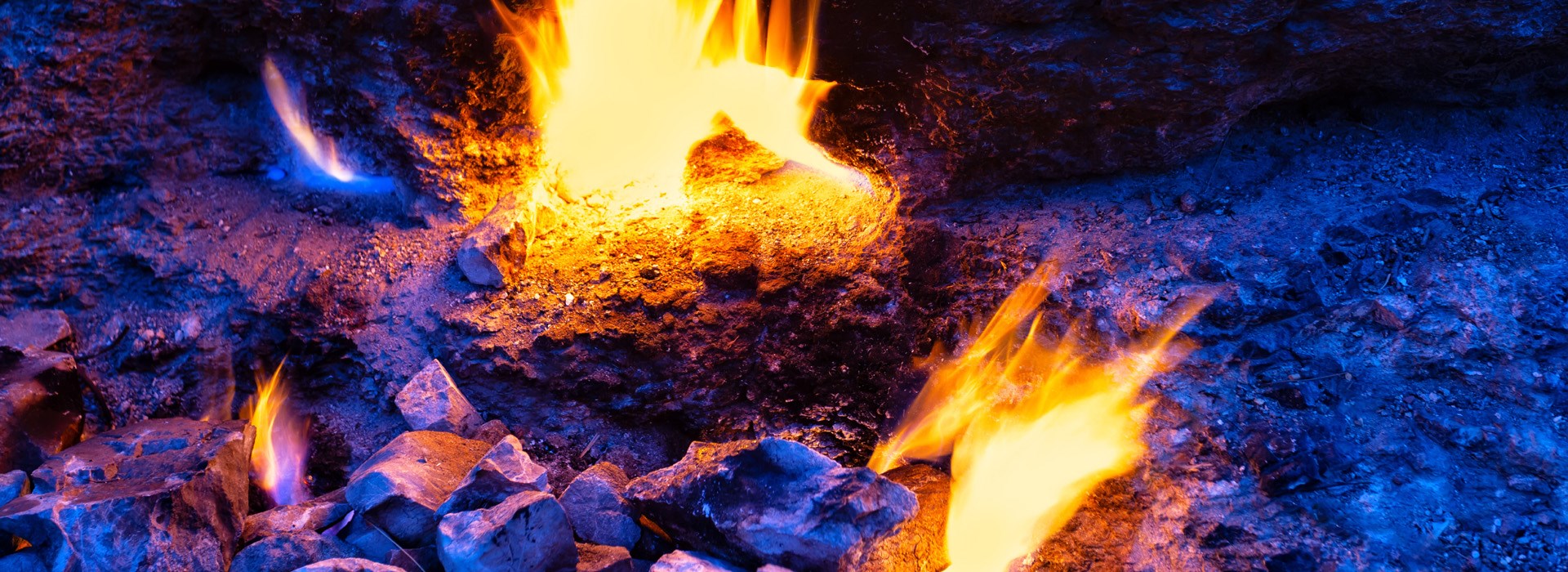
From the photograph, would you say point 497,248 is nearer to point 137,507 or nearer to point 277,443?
point 277,443

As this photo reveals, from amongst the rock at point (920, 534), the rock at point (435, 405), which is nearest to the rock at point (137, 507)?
the rock at point (435, 405)

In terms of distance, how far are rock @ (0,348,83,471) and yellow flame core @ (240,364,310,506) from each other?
379mm

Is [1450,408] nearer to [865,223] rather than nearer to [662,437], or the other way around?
[865,223]

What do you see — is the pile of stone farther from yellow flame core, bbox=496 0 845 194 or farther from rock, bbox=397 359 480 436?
yellow flame core, bbox=496 0 845 194

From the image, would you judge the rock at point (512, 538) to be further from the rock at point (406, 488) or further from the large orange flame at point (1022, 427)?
the large orange flame at point (1022, 427)

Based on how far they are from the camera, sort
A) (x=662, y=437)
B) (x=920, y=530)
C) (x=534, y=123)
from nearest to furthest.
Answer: (x=920, y=530) < (x=662, y=437) < (x=534, y=123)

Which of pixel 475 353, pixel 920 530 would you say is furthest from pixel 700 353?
pixel 920 530

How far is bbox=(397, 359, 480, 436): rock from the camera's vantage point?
7.39 ft

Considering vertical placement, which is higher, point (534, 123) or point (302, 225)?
Answer: point (534, 123)

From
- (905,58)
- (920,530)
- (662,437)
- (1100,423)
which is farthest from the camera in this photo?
(905,58)

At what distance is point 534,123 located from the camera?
2965mm

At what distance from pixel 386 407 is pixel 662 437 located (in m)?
0.77

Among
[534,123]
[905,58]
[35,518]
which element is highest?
[905,58]

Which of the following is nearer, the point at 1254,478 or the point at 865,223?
the point at 1254,478
